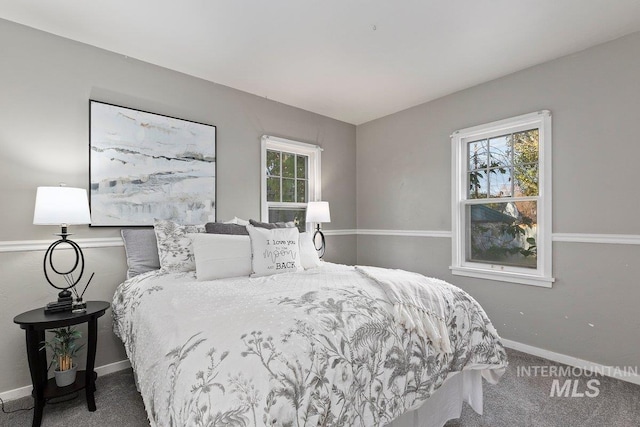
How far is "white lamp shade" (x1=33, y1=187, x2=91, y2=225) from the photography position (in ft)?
6.34

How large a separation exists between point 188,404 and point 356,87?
10.3ft

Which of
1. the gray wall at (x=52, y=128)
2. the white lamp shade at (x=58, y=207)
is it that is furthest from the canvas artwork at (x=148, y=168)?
the white lamp shade at (x=58, y=207)

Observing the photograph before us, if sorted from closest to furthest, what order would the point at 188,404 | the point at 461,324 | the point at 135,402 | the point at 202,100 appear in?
the point at 188,404, the point at 461,324, the point at 135,402, the point at 202,100

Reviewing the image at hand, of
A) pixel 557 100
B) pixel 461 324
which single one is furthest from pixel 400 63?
pixel 461 324

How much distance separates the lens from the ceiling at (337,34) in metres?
2.05

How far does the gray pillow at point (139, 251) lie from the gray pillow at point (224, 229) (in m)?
0.45

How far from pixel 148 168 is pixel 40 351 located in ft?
4.89

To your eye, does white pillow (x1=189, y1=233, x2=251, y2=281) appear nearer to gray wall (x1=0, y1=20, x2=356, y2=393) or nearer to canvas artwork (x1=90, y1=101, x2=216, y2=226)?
canvas artwork (x1=90, y1=101, x2=216, y2=226)

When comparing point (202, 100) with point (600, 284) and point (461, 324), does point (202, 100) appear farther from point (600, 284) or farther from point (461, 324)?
point (600, 284)

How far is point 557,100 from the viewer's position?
271cm

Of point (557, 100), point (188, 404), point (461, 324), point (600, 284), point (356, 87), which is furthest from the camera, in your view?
point (356, 87)

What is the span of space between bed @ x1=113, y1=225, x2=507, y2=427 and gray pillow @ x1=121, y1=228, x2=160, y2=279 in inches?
10.7

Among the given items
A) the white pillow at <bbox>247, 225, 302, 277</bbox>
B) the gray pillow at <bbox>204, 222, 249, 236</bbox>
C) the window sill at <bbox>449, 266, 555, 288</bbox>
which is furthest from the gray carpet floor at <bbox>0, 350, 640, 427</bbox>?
the gray pillow at <bbox>204, 222, 249, 236</bbox>

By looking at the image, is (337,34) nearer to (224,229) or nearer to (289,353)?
(224,229)
